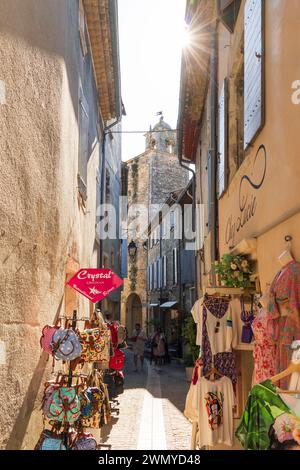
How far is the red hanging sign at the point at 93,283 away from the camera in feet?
20.8

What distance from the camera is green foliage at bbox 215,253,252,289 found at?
567 cm

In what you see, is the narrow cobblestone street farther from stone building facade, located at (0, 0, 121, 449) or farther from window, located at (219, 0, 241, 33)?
window, located at (219, 0, 241, 33)

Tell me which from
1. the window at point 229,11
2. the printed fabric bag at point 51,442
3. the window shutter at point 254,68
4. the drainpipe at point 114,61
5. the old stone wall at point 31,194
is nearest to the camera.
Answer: the old stone wall at point 31,194

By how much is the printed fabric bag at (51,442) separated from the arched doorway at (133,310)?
104ft

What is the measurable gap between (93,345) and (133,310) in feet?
104

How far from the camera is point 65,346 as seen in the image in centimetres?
462

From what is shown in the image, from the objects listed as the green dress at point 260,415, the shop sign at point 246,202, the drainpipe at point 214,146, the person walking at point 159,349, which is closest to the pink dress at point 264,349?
the green dress at point 260,415

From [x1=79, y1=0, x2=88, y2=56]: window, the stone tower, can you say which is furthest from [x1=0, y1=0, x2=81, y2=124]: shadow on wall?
the stone tower

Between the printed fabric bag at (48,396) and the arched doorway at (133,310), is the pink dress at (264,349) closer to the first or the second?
the printed fabric bag at (48,396)

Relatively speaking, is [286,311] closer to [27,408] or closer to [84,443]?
[84,443]

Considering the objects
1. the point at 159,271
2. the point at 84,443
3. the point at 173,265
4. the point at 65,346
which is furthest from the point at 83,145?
the point at 159,271

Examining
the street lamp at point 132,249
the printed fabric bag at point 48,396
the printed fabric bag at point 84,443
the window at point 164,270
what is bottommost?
the printed fabric bag at point 84,443

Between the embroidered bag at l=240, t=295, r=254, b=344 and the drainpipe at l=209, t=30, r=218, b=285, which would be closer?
the embroidered bag at l=240, t=295, r=254, b=344

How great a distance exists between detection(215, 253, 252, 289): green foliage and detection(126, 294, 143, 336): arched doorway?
3035 cm
